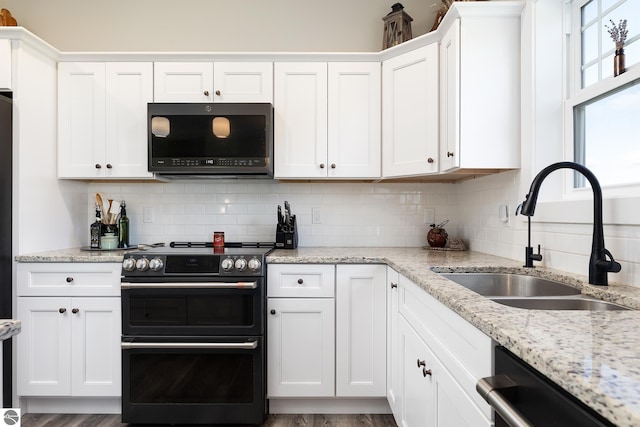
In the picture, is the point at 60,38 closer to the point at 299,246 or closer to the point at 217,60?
the point at 217,60

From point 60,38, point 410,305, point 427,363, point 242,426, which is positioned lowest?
point 242,426

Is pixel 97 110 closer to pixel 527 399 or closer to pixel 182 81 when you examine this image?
pixel 182 81

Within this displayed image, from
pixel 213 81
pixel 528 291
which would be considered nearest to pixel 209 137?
pixel 213 81

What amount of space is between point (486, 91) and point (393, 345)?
4.58ft

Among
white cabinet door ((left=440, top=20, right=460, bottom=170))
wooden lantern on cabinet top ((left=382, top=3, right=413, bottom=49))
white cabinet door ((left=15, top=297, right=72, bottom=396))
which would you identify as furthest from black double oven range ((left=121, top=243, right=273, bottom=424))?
wooden lantern on cabinet top ((left=382, top=3, right=413, bottom=49))

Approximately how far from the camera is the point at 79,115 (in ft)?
8.00

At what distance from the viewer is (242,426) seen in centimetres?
209

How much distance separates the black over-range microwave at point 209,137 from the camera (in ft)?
7.50

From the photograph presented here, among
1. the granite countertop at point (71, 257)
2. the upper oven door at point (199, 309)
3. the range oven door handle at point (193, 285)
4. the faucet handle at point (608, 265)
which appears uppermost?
the faucet handle at point (608, 265)

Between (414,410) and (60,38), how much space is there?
3.30 m

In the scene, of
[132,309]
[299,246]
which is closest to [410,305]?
[299,246]

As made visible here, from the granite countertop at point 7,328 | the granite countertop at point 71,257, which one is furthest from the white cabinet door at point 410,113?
the granite countertop at point 7,328

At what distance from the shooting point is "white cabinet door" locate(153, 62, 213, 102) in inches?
95.5

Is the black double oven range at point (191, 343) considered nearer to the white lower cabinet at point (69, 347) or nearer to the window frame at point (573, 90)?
the white lower cabinet at point (69, 347)
